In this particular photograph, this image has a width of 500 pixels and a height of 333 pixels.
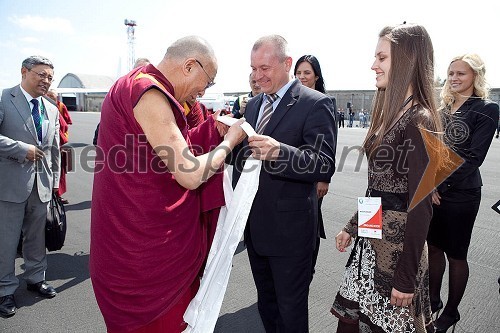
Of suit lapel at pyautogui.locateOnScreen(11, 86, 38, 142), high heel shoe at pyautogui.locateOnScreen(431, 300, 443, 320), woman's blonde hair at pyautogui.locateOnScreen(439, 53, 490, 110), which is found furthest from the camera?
suit lapel at pyautogui.locateOnScreen(11, 86, 38, 142)

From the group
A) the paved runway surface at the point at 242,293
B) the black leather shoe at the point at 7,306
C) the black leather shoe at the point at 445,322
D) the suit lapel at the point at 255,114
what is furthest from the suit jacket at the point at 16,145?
the black leather shoe at the point at 445,322

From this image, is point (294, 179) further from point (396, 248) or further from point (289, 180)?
point (396, 248)

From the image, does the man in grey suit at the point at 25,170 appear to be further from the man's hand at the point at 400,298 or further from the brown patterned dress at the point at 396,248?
the man's hand at the point at 400,298

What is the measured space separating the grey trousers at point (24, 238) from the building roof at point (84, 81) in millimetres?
89449

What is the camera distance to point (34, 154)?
10.3 ft

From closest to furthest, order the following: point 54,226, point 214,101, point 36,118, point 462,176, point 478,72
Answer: point 462,176 < point 478,72 < point 36,118 < point 54,226 < point 214,101

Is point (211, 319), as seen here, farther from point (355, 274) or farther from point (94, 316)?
point (94, 316)

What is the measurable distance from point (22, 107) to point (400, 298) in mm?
3352

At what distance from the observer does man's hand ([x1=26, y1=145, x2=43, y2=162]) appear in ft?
10.2

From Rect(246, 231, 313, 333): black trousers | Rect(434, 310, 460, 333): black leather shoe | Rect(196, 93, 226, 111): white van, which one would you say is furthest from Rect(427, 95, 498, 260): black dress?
Rect(196, 93, 226, 111): white van

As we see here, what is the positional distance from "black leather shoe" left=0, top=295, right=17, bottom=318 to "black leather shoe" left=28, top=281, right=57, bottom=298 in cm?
25

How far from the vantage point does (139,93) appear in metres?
1.46

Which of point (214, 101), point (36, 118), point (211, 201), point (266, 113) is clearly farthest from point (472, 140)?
point (214, 101)

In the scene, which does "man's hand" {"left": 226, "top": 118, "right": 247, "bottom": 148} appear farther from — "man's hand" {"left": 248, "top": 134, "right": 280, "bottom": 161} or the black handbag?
the black handbag
